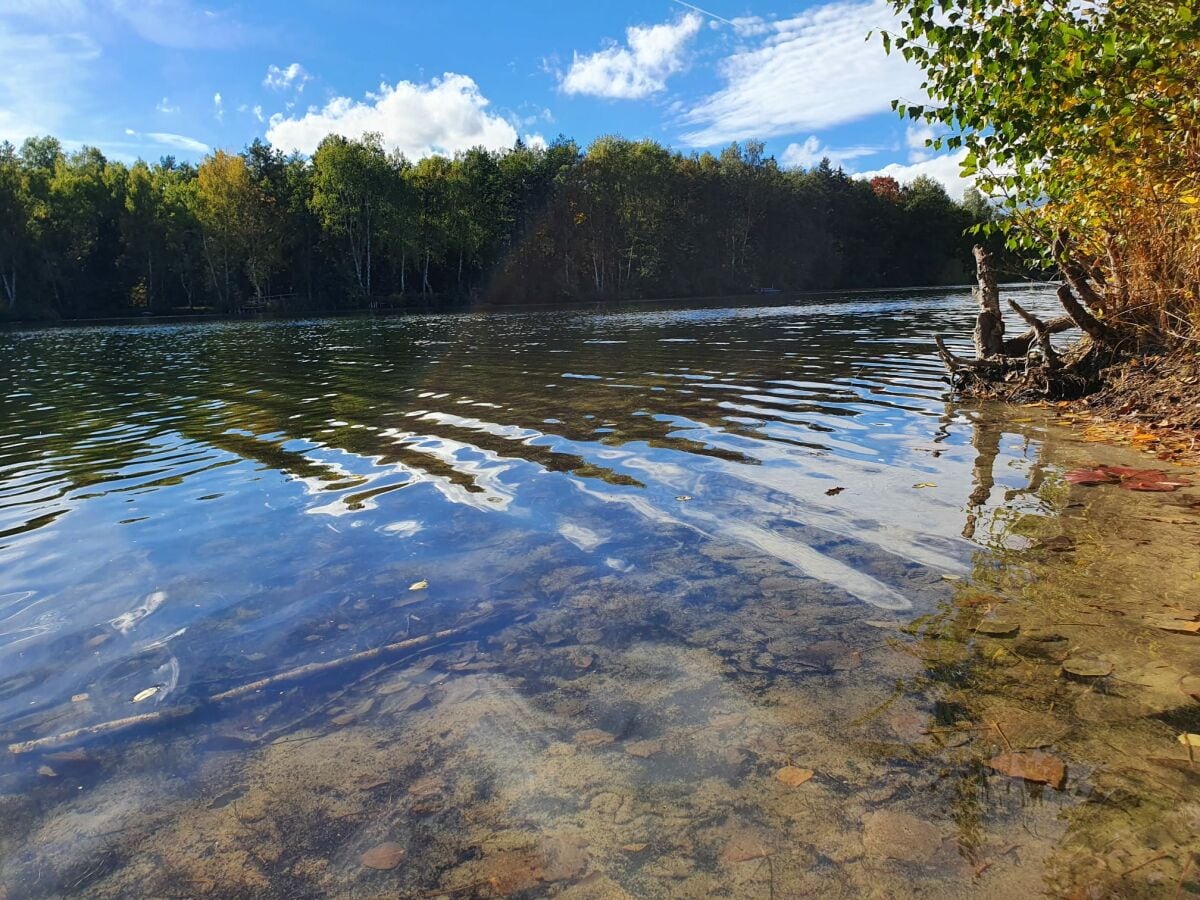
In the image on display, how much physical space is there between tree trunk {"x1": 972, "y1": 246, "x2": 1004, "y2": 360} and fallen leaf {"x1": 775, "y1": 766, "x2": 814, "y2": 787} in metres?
11.2

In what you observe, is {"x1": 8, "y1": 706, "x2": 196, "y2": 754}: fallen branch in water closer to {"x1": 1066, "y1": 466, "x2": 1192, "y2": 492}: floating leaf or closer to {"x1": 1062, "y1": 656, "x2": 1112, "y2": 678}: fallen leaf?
{"x1": 1062, "y1": 656, "x2": 1112, "y2": 678}: fallen leaf

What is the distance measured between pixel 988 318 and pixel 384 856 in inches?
506

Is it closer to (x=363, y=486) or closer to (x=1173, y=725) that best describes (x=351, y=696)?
(x=1173, y=725)

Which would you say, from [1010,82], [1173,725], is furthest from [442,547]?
[1010,82]

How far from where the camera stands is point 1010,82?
7199 millimetres

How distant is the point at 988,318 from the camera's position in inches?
491

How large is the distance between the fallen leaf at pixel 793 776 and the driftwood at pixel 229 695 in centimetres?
215

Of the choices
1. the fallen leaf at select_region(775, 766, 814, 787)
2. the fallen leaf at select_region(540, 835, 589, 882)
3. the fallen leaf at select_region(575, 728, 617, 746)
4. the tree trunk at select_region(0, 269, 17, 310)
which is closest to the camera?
the fallen leaf at select_region(540, 835, 589, 882)

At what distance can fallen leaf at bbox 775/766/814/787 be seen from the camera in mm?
2828

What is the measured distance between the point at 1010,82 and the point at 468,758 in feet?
25.8

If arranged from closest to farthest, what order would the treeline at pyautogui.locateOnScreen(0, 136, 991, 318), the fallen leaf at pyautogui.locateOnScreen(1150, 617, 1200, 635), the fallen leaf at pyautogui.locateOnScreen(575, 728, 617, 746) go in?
the fallen leaf at pyautogui.locateOnScreen(575, 728, 617, 746)
the fallen leaf at pyautogui.locateOnScreen(1150, 617, 1200, 635)
the treeline at pyautogui.locateOnScreen(0, 136, 991, 318)

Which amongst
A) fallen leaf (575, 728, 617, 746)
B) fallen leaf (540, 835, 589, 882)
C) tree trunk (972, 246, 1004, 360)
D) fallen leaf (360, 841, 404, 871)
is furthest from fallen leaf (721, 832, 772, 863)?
tree trunk (972, 246, 1004, 360)

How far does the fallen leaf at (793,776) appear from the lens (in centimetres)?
283

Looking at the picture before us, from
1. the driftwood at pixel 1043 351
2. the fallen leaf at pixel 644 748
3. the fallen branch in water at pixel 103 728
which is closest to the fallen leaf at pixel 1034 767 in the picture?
the fallen leaf at pixel 644 748
